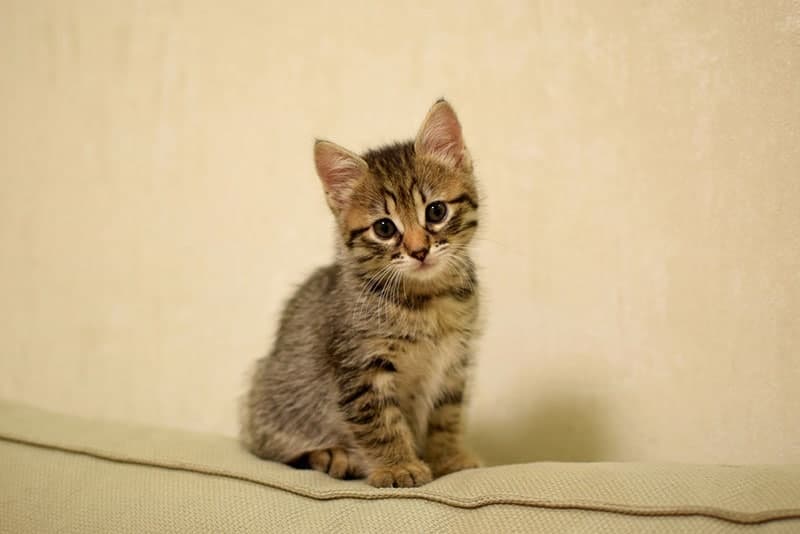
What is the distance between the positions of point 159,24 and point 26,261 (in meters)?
0.85

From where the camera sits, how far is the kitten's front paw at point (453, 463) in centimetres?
121

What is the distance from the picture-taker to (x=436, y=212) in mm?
1174

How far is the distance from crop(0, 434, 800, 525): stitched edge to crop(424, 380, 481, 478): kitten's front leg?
1.10 feet

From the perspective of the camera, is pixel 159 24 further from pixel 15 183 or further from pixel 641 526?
pixel 641 526

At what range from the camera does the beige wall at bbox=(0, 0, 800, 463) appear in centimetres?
129

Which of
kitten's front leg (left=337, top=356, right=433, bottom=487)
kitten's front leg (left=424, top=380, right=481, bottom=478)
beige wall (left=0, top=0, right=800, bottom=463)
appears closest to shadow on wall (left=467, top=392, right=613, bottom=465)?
beige wall (left=0, top=0, right=800, bottom=463)

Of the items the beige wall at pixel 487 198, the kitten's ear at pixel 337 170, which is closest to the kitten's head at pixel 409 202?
the kitten's ear at pixel 337 170

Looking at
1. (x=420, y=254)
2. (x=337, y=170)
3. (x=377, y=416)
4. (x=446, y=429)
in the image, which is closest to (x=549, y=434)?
(x=446, y=429)

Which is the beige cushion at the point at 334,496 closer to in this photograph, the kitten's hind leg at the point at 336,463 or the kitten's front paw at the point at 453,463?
the kitten's hind leg at the point at 336,463

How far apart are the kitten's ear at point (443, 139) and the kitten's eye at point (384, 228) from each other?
0.48 ft

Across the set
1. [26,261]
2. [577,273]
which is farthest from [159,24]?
Result: [577,273]

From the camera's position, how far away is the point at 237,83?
70.6 inches

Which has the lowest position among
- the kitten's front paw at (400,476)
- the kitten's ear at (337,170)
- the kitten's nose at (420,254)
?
the kitten's front paw at (400,476)

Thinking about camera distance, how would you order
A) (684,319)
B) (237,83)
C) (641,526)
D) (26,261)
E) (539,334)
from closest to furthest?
(641,526)
(684,319)
(539,334)
(237,83)
(26,261)
